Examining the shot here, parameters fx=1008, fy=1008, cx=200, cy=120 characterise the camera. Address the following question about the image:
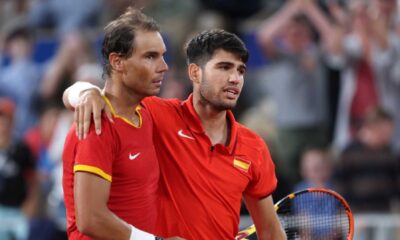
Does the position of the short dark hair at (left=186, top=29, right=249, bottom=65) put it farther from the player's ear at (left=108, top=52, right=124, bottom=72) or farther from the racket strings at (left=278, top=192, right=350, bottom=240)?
the racket strings at (left=278, top=192, right=350, bottom=240)

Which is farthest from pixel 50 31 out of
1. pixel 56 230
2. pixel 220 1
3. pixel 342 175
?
pixel 342 175

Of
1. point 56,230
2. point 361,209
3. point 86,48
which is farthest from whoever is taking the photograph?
point 86,48

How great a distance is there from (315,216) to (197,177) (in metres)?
0.88

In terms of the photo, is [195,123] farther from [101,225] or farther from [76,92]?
[101,225]

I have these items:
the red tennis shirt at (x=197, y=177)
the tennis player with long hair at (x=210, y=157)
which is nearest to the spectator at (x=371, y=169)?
the tennis player with long hair at (x=210, y=157)

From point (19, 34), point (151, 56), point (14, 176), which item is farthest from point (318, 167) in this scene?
point (151, 56)

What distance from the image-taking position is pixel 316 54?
10.1 metres

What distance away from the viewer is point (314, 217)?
5.91 meters

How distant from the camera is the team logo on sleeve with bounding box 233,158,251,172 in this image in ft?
18.0

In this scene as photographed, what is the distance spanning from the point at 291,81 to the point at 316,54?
1.25 ft

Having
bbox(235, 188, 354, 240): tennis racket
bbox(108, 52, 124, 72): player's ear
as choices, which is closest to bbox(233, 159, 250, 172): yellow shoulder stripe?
bbox(235, 188, 354, 240): tennis racket

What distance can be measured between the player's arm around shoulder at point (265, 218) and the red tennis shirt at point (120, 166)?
2.62ft

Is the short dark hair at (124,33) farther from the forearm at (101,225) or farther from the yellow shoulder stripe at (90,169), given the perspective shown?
the forearm at (101,225)

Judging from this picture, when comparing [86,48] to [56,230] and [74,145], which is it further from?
[74,145]
